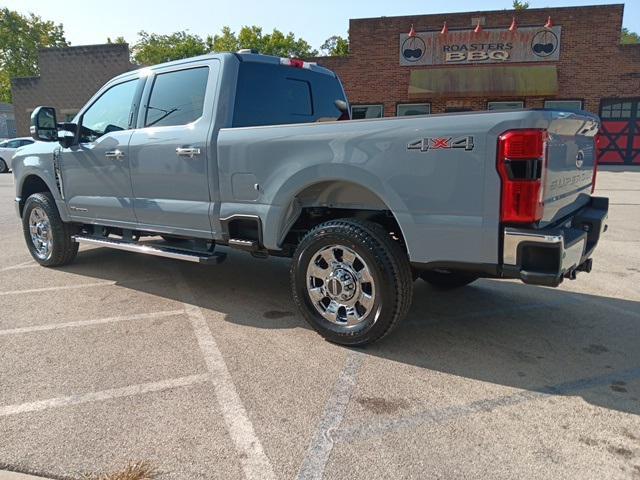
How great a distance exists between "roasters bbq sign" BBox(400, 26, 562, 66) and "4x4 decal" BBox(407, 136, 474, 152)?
1986 cm

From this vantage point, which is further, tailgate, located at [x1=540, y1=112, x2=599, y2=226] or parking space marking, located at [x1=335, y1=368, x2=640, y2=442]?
tailgate, located at [x1=540, y1=112, x2=599, y2=226]

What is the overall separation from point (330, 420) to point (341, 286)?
108 cm

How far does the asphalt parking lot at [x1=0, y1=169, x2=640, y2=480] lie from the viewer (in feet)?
7.65

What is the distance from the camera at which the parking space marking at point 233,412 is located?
2279mm

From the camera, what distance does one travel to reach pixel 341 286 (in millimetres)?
3506

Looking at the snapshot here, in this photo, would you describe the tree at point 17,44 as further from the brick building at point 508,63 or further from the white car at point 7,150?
the brick building at point 508,63

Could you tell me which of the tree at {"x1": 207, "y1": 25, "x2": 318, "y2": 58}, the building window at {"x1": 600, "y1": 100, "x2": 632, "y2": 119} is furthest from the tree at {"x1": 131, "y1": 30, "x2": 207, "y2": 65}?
the building window at {"x1": 600, "y1": 100, "x2": 632, "y2": 119}

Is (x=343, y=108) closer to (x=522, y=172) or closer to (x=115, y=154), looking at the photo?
(x=115, y=154)

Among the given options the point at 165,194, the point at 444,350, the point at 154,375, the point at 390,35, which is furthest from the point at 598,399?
the point at 390,35

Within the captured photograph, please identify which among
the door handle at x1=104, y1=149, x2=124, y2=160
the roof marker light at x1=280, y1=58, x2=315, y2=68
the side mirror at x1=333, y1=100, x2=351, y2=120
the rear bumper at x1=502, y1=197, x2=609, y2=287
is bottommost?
the rear bumper at x1=502, y1=197, x2=609, y2=287

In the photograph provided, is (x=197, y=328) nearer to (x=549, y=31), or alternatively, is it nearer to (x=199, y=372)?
(x=199, y=372)

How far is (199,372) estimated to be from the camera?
321 centimetres

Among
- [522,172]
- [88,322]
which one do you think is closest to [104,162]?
[88,322]

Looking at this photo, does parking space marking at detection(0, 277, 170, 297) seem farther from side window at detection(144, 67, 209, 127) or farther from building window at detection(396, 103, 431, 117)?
building window at detection(396, 103, 431, 117)
